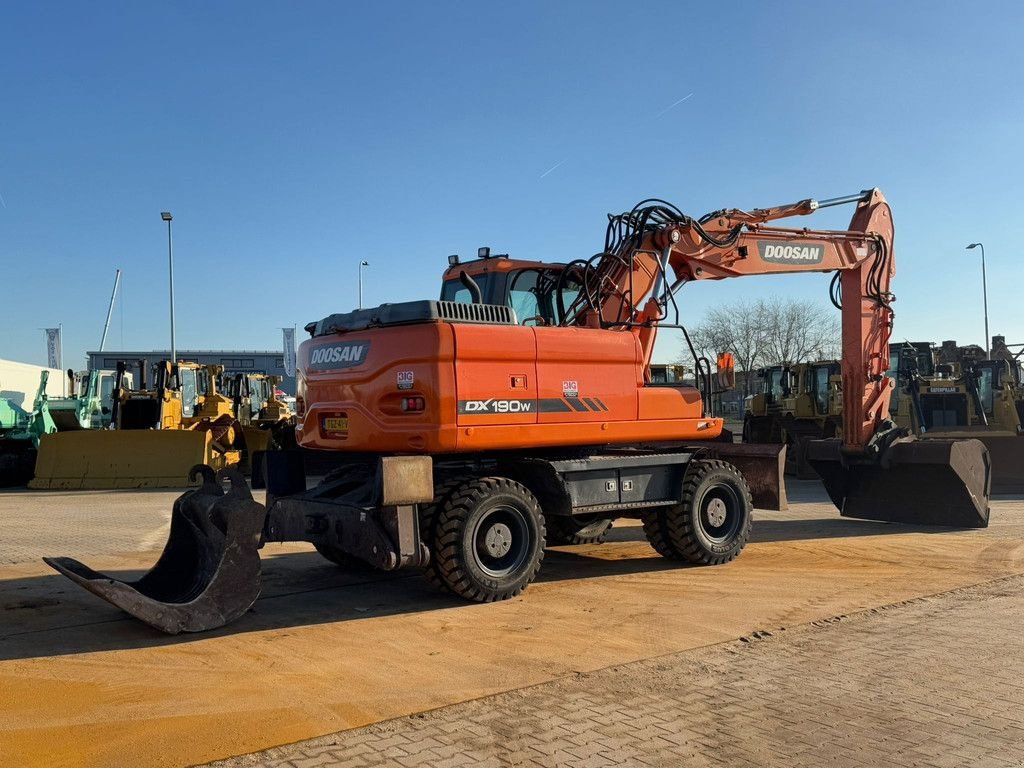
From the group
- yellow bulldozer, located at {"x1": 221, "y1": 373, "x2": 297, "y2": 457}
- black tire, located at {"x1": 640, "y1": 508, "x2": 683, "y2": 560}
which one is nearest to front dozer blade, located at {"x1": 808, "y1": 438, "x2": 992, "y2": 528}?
black tire, located at {"x1": 640, "y1": 508, "x2": 683, "y2": 560}

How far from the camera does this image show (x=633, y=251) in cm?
935

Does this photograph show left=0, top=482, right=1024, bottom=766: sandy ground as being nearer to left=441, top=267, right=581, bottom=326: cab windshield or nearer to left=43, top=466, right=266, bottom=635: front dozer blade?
left=43, top=466, right=266, bottom=635: front dozer blade

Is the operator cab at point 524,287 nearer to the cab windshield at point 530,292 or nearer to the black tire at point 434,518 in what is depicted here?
the cab windshield at point 530,292

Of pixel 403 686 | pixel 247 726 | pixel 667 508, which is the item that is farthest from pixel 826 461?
pixel 247 726

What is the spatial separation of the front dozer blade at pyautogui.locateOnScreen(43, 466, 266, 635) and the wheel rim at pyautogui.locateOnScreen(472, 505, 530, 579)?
1836mm

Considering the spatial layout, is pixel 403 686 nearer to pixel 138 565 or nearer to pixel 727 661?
pixel 727 661

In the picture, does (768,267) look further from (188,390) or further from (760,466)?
(188,390)

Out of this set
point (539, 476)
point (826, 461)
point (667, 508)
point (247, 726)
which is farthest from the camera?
point (826, 461)

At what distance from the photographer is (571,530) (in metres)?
10.5

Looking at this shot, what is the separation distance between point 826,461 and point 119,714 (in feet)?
33.3

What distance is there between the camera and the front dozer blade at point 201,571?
6.24 metres

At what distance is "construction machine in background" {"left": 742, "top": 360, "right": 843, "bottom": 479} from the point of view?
21.2 m

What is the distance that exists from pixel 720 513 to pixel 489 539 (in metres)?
2.96

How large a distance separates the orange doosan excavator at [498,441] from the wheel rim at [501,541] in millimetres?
17
